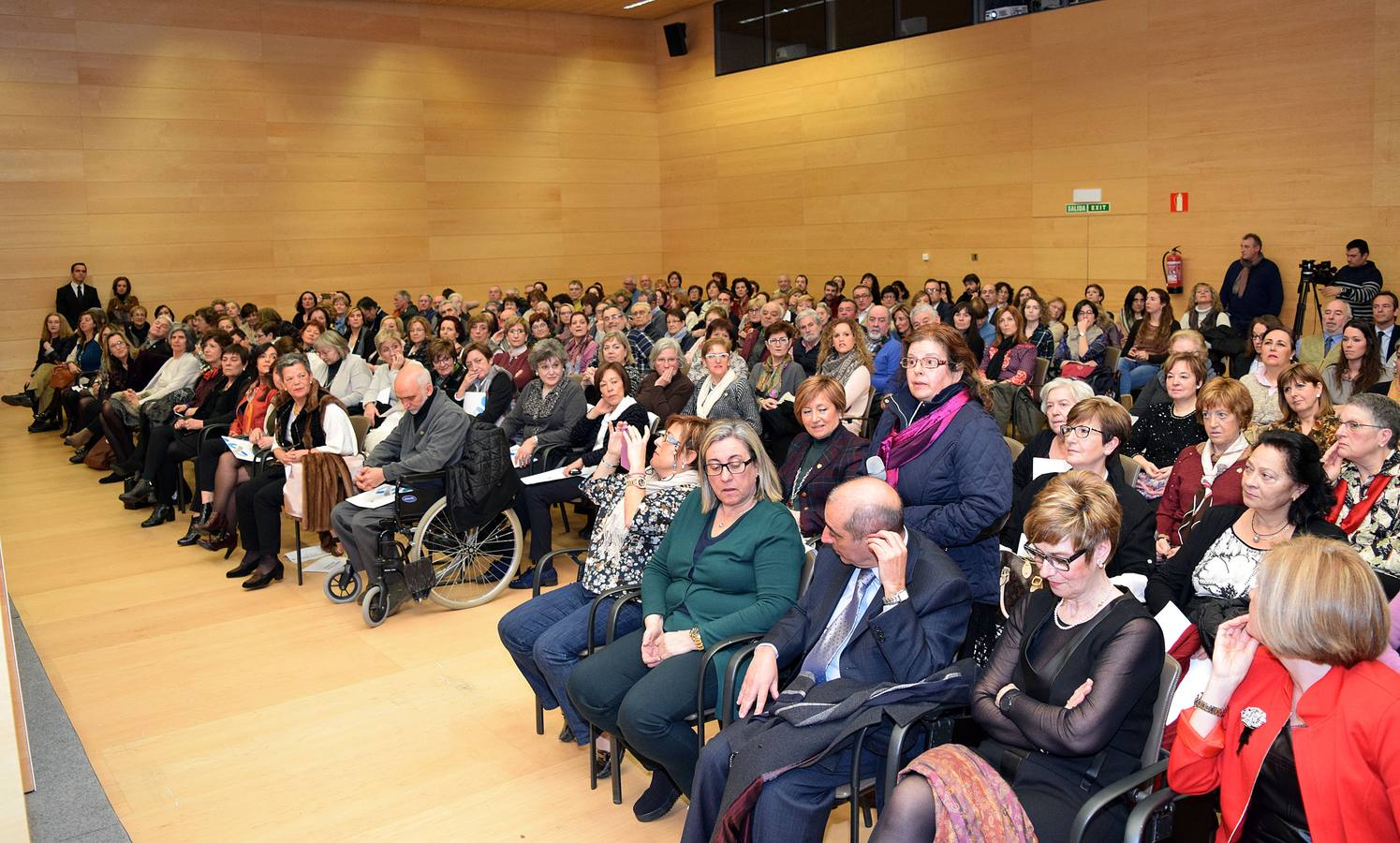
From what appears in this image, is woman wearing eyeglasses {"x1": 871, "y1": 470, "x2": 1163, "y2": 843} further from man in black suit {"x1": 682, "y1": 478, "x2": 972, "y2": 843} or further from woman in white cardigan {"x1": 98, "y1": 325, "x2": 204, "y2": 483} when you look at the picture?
woman in white cardigan {"x1": 98, "y1": 325, "x2": 204, "y2": 483}

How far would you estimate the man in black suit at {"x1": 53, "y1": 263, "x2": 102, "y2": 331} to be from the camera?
14078 millimetres

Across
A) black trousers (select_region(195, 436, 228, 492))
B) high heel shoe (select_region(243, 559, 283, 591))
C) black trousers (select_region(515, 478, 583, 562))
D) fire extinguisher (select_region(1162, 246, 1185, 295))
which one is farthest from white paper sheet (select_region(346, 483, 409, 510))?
fire extinguisher (select_region(1162, 246, 1185, 295))

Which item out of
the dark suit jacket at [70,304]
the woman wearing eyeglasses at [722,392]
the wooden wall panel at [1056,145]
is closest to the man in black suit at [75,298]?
the dark suit jacket at [70,304]

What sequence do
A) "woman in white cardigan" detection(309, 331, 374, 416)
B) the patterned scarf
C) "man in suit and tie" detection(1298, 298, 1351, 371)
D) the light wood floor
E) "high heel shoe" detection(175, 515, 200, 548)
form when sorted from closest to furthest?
the light wood floor, "high heel shoe" detection(175, 515, 200, 548), the patterned scarf, "man in suit and tie" detection(1298, 298, 1351, 371), "woman in white cardigan" detection(309, 331, 374, 416)

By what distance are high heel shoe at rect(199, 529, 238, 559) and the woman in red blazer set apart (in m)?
5.98

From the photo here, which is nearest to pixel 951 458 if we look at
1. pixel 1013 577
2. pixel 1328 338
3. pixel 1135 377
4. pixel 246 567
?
pixel 1013 577

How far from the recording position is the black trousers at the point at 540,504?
6113mm

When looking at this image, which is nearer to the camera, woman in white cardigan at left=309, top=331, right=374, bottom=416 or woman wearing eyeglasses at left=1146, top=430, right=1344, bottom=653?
woman wearing eyeglasses at left=1146, top=430, right=1344, bottom=653

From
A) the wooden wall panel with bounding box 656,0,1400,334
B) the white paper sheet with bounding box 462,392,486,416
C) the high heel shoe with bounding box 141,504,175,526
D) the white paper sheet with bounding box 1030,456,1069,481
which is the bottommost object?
the high heel shoe with bounding box 141,504,175,526

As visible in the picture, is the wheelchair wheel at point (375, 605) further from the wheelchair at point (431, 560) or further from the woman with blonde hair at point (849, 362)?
the woman with blonde hair at point (849, 362)

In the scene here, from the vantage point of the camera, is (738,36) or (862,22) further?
(738,36)

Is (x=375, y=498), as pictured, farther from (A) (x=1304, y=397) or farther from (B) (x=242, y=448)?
(A) (x=1304, y=397)

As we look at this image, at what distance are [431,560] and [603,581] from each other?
202 cm

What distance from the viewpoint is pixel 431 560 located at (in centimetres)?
583
